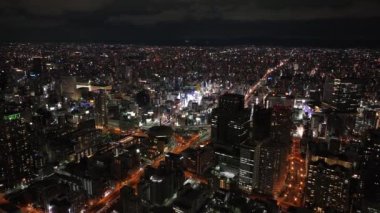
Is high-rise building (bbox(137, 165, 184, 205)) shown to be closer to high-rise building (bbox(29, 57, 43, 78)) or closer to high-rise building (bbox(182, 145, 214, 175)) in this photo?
high-rise building (bbox(182, 145, 214, 175))

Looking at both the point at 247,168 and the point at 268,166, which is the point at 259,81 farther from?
the point at 268,166

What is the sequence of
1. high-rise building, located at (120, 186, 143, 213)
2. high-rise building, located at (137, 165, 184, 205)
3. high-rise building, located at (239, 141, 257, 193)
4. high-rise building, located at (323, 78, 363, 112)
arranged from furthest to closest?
high-rise building, located at (323, 78, 363, 112), high-rise building, located at (239, 141, 257, 193), high-rise building, located at (137, 165, 184, 205), high-rise building, located at (120, 186, 143, 213)

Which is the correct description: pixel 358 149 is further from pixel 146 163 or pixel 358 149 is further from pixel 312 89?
pixel 312 89

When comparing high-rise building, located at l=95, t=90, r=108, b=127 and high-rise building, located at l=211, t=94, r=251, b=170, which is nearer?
high-rise building, located at l=211, t=94, r=251, b=170

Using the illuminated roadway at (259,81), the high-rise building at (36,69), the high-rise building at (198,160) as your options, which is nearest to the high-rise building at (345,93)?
the illuminated roadway at (259,81)

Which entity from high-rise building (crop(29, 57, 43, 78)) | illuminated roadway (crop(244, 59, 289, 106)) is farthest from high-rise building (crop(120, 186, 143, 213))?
high-rise building (crop(29, 57, 43, 78))

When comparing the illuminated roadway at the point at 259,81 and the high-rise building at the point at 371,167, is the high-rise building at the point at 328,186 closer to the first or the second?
the high-rise building at the point at 371,167
